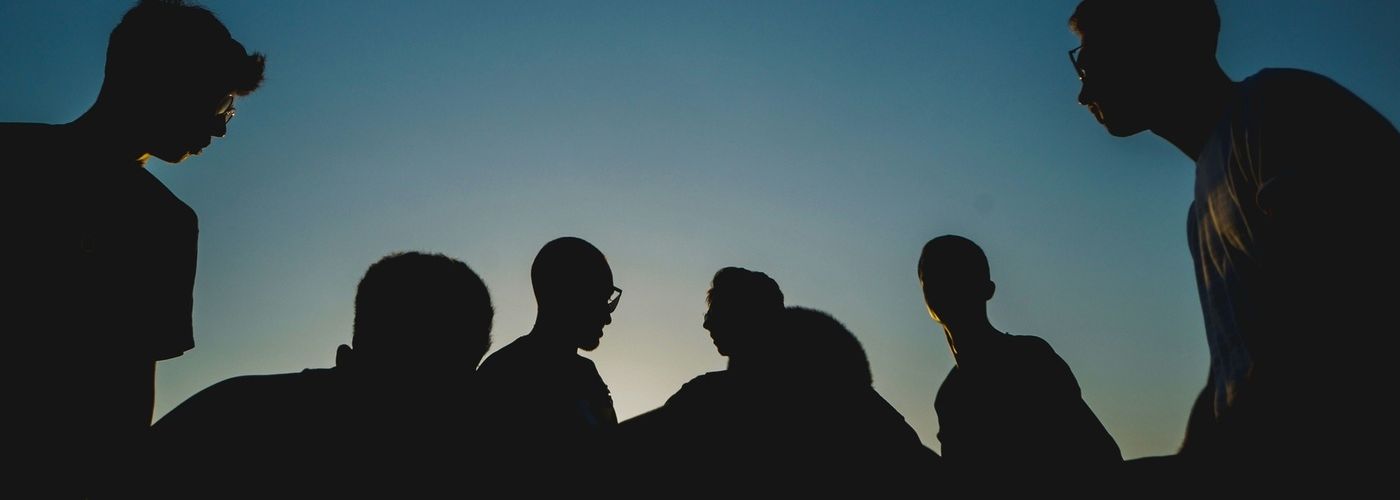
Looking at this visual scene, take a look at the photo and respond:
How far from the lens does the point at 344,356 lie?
2.26 m

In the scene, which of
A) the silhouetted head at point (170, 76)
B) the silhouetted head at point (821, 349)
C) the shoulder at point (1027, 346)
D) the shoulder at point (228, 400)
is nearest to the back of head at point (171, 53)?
the silhouetted head at point (170, 76)

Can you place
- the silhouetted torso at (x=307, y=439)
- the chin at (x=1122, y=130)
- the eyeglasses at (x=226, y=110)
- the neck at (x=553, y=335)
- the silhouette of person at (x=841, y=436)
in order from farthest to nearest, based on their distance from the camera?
1. the neck at (x=553, y=335)
2. the eyeglasses at (x=226, y=110)
3. the silhouette of person at (x=841, y=436)
4. the chin at (x=1122, y=130)
5. the silhouetted torso at (x=307, y=439)

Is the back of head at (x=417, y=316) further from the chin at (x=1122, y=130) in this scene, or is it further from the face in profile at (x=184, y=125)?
the chin at (x=1122, y=130)

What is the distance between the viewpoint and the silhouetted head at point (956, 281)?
11.6 ft

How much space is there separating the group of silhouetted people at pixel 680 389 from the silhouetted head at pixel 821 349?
1.4 inches

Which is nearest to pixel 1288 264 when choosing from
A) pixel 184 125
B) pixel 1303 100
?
pixel 1303 100

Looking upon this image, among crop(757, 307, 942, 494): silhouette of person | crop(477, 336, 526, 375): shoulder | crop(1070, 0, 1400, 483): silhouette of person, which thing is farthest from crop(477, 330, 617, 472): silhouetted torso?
crop(1070, 0, 1400, 483): silhouette of person

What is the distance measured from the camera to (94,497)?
1.94 m

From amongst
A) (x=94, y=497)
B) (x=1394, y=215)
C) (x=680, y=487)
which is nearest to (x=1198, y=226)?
(x=1394, y=215)

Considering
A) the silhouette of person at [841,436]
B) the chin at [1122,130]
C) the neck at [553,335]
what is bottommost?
the silhouette of person at [841,436]

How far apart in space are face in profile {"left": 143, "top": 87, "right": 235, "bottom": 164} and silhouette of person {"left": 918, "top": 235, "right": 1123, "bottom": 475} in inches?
131

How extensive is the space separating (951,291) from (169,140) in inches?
137

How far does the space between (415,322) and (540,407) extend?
0.56 metres

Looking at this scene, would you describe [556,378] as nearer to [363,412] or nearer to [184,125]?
[363,412]
